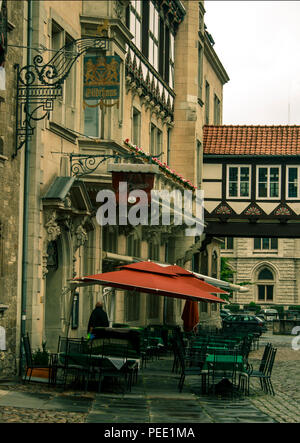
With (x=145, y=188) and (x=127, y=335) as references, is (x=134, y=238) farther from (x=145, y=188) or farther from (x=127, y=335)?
(x=127, y=335)

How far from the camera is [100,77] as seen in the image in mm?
20609

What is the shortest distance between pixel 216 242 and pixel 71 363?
114 feet

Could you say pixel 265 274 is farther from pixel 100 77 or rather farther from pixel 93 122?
pixel 100 77

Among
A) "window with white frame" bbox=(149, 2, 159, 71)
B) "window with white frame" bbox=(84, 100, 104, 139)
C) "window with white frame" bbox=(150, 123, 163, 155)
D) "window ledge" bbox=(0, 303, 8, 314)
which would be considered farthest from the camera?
"window with white frame" bbox=(150, 123, 163, 155)

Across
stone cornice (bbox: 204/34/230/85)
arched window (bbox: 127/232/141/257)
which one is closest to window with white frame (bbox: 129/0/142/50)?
arched window (bbox: 127/232/141/257)

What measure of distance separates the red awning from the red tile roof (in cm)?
2159

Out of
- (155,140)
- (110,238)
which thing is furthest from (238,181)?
(110,238)

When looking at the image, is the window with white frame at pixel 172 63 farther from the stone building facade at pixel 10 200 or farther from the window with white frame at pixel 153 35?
the stone building facade at pixel 10 200

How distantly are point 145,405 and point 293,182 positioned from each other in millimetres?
26599

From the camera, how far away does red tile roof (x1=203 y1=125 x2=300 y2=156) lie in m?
40.6

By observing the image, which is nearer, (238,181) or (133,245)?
(133,245)

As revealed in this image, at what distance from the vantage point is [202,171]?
132ft

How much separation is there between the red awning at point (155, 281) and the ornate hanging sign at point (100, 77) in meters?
3.95

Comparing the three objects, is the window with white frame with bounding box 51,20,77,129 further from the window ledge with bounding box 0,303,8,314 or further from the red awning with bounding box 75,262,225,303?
the window ledge with bounding box 0,303,8,314
